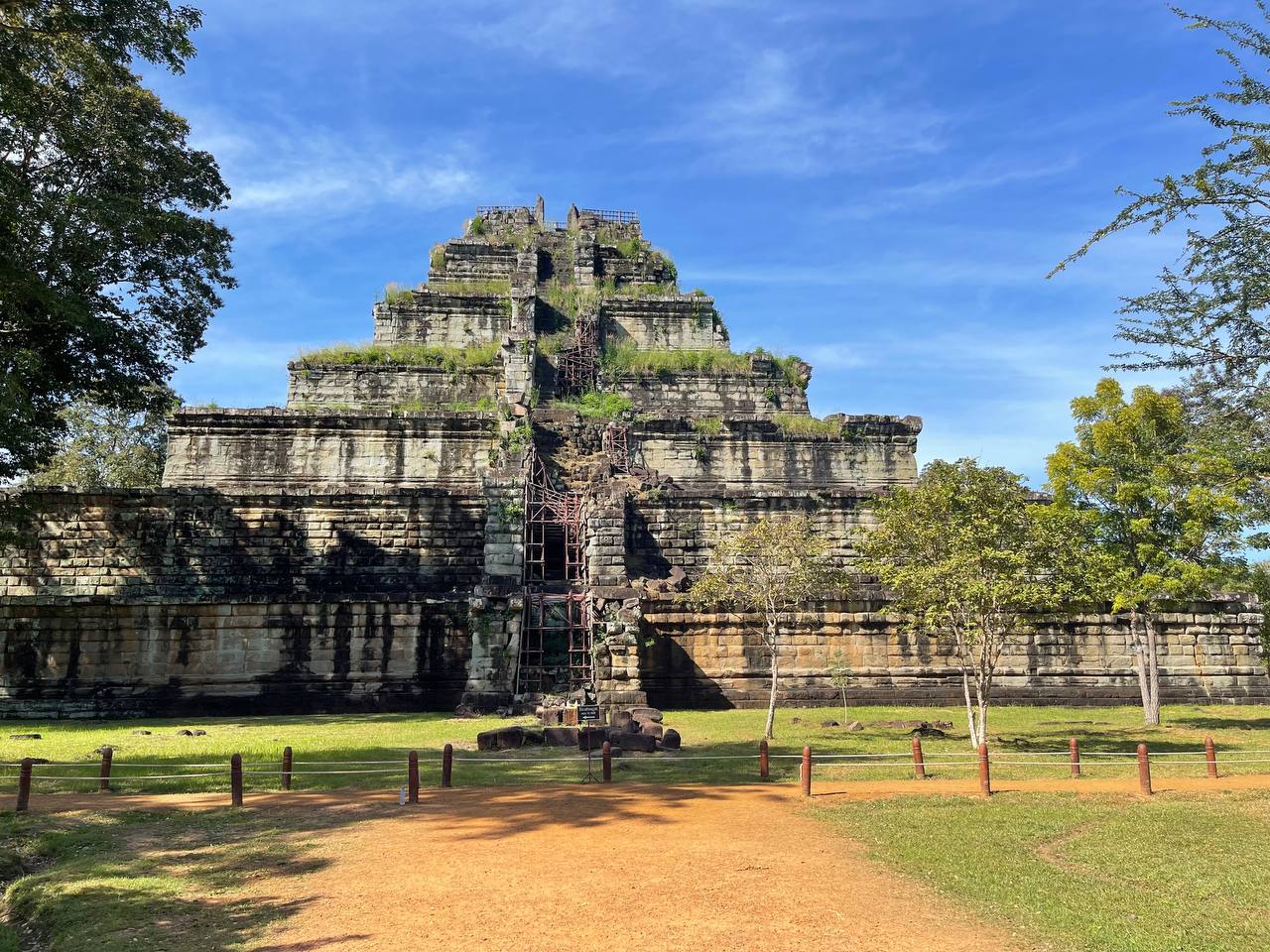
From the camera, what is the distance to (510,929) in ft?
18.8

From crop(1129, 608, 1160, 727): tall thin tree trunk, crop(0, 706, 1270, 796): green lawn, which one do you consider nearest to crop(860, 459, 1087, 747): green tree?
crop(0, 706, 1270, 796): green lawn

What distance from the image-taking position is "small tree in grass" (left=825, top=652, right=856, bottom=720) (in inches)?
714

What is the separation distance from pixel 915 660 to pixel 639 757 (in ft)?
29.1

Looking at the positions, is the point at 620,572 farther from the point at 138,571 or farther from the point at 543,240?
the point at 543,240

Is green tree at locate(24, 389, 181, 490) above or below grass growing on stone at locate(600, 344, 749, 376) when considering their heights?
below

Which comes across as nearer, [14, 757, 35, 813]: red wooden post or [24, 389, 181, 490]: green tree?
[14, 757, 35, 813]: red wooden post

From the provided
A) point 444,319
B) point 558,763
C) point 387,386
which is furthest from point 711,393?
point 558,763

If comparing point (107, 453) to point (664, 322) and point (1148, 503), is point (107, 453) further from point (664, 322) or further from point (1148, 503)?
point (1148, 503)

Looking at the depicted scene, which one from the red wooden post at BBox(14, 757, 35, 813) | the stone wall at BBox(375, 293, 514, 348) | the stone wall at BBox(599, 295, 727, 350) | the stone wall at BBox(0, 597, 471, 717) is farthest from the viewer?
the stone wall at BBox(599, 295, 727, 350)

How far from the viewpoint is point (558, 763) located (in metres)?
11.7

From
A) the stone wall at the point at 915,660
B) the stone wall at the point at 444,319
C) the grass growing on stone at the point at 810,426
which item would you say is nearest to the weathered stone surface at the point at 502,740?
the stone wall at the point at 915,660

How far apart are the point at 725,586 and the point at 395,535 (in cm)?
897

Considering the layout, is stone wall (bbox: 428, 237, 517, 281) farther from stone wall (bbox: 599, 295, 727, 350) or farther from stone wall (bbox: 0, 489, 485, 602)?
stone wall (bbox: 0, 489, 485, 602)

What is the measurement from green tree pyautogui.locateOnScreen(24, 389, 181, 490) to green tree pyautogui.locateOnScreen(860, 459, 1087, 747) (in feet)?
86.4
